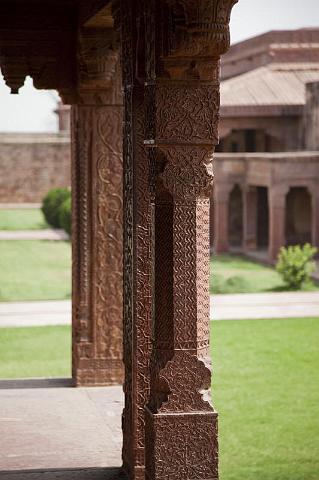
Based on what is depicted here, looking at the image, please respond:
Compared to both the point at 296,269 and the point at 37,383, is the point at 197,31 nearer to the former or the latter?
the point at 37,383

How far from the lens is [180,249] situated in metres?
5.04

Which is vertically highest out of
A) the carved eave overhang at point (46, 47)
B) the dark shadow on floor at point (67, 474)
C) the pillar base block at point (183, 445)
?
the carved eave overhang at point (46, 47)

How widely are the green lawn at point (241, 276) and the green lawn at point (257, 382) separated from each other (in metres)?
3.96

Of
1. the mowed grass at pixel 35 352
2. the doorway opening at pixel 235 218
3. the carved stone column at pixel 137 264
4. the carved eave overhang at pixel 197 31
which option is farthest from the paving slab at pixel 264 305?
the carved eave overhang at pixel 197 31

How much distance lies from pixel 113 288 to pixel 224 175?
14536 mm

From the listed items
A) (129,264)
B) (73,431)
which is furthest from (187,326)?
(73,431)

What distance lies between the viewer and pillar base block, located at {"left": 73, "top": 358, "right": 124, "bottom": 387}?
895cm

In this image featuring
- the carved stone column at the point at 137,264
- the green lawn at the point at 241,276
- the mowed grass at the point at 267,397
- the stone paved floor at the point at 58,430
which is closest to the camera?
the carved stone column at the point at 137,264

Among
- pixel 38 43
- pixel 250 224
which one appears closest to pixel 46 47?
pixel 38 43

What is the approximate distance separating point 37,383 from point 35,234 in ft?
62.6

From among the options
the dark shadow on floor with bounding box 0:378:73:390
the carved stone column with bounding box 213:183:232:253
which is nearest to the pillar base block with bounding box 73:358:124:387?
the dark shadow on floor with bounding box 0:378:73:390

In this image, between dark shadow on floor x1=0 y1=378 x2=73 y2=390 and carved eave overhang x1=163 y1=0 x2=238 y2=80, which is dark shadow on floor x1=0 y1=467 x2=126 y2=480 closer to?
Answer: carved eave overhang x1=163 y1=0 x2=238 y2=80

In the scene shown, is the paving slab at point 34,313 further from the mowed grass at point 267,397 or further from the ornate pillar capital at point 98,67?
the ornate pillar capital at point 98,67

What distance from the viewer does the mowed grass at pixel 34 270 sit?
18.3 m
